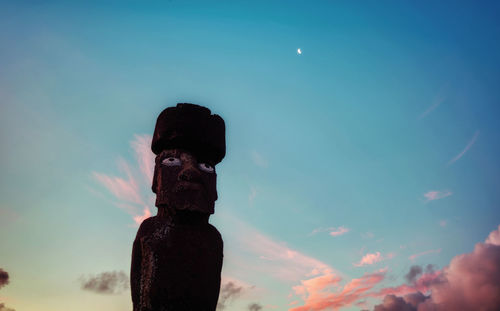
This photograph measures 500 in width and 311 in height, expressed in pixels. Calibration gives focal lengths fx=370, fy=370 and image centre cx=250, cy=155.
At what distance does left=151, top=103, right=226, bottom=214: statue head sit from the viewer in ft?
20.7

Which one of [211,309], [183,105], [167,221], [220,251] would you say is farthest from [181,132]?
[211,309]

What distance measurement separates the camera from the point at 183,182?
6.40 metres

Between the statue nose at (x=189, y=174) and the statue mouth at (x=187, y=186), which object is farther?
the statue nose at (x=189, y=174)

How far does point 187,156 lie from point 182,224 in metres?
1.31

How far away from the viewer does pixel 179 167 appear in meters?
6.64

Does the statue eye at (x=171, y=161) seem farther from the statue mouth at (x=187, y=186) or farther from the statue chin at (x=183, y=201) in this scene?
the statue chin at (x=183, y=201)

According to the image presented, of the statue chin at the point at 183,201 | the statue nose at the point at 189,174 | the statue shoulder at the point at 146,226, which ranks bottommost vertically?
the statue shoulder at the point at 146,226

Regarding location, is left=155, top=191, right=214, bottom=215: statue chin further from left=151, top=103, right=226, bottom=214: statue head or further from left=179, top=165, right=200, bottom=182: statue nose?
Answer: left=179, top=165, right=200, bottom=182: statue nose

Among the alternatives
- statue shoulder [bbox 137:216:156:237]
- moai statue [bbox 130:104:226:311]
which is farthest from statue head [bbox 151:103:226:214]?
statue shoulder [bbox 137:216:156:237]

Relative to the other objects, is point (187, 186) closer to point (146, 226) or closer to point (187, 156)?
point (187, 156)

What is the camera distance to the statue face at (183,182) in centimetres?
626

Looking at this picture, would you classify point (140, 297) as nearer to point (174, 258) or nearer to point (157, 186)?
point (174, 258)

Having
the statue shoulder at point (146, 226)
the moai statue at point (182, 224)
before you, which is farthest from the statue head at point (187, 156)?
the statue shoulder at point (146, 226)

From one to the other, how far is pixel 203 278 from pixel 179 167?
197 cm
